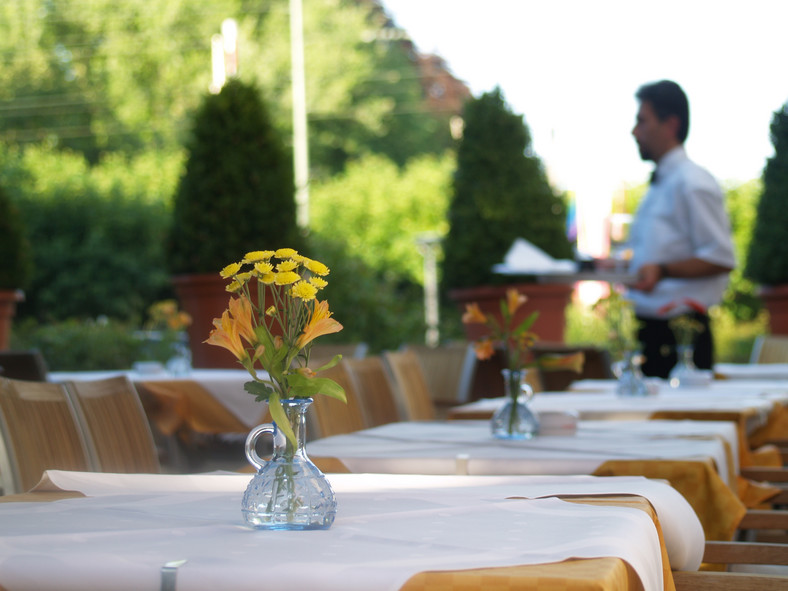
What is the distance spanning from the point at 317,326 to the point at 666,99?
11.1 feet

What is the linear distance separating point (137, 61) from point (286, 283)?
1251 inches

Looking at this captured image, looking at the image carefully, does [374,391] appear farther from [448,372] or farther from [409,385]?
[448,372]

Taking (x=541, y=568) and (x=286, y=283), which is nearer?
(x=541, y=568)

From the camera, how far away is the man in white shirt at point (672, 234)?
171 inches

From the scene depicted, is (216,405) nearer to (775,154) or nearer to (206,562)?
(206,562)

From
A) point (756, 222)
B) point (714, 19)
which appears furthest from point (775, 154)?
point (714, 19)

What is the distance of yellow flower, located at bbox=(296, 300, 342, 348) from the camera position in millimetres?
1322

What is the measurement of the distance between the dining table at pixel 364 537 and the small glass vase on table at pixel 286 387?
0.10 feet

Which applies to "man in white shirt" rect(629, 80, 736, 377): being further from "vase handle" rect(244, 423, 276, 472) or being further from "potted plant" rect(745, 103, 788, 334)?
"potted plant" rect(745, 103, 788, 334)

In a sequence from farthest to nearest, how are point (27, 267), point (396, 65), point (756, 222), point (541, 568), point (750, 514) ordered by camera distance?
point (396, 65), point (756, 222), point (27, 267), point (750, 514), point (541, 568)

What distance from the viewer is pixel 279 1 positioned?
1293 inches

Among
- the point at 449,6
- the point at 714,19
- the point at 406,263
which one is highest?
the point at 449,6

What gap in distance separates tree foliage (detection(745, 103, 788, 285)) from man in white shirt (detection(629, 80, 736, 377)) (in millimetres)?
5461

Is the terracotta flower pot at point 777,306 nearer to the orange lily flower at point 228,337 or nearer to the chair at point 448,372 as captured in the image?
the chair at point 448,372
